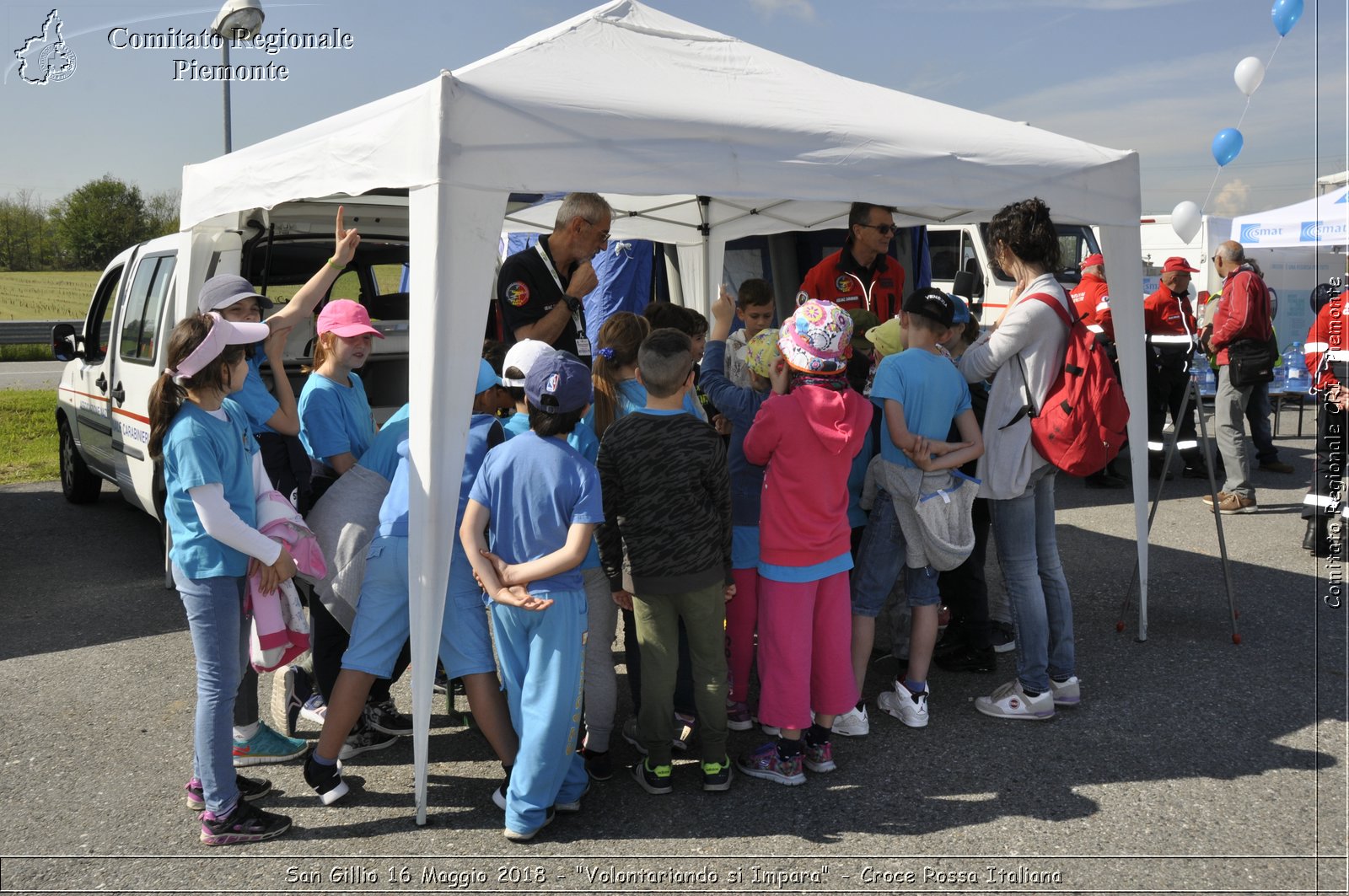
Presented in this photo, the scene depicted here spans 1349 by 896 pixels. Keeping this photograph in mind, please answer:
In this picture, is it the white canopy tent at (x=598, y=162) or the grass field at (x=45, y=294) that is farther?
the grass field at (x=45, y=294)

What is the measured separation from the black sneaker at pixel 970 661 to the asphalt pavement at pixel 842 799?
0.24 ft

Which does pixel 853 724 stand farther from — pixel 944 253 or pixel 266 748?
pixel 944 253

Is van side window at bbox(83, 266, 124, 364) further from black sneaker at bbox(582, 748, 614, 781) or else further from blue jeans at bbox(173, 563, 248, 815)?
black sneaker at bbox(582, 748, 614, 781)

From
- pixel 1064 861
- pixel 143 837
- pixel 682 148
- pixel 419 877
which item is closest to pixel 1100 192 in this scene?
pixel 682 148

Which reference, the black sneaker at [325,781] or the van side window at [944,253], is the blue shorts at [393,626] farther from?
the van side window at [944,253]

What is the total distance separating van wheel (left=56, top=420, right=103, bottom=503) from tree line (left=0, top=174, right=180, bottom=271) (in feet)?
104

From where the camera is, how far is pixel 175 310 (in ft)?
17.7

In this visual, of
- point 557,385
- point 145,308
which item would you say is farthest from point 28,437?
point 557,385

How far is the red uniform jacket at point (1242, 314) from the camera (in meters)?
8.44

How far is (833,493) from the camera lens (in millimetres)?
3676

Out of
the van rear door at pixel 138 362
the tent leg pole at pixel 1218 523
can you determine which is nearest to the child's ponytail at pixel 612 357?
the tent leg pole at pixel 1218 523

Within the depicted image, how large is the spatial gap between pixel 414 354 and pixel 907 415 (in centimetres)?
194

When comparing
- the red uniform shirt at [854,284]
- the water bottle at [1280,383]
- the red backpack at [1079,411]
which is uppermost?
the red uniform shirt at [854,284]

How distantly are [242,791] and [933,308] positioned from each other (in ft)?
10.3
